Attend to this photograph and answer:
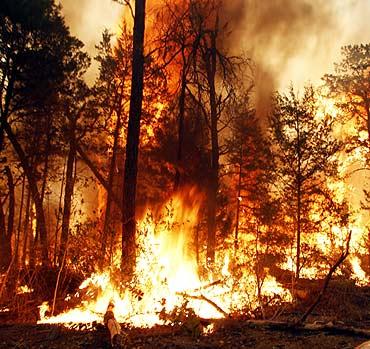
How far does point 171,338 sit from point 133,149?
20.3ft

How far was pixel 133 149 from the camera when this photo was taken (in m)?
12.2

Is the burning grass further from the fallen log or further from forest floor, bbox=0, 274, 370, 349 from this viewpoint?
the fallen log

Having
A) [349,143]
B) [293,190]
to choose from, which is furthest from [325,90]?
[293,190]

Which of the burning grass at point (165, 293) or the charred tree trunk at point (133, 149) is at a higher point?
the charred tree trunk at point (133, 149)

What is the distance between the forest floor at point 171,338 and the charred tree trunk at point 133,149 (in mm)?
3088

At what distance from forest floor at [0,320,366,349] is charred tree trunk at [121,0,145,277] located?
3.09 meters

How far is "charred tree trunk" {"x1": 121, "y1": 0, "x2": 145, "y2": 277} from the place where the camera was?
11211mm

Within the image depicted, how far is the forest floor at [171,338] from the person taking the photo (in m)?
6.94

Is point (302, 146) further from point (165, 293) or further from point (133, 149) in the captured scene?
point (165, 293)

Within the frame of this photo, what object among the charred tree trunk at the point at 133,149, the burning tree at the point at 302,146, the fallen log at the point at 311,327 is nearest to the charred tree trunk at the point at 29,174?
the charred tree trunk at the point at 133,149

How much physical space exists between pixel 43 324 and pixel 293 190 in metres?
15.3

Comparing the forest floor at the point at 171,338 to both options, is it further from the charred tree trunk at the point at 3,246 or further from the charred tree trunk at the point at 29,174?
the charred tree trunk at the point at 29,174

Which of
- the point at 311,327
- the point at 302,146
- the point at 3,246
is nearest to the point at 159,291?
the point at 311,327

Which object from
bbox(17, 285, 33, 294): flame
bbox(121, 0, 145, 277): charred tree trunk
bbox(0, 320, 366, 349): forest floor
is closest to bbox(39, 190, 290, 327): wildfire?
bbox(121, 0, 145, 277): charred tree trunk
